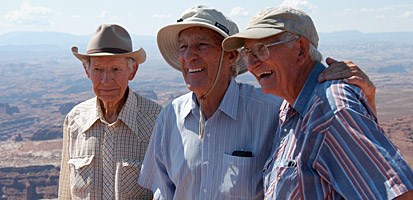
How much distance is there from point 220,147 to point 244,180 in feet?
0.65

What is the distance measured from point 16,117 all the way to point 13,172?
1596 inches

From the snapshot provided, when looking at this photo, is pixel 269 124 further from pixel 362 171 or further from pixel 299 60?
pixel 362 171

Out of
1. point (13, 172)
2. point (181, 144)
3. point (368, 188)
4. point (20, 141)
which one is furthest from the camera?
point (20, 141)

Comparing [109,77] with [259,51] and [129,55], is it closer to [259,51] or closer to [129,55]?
[129,55]

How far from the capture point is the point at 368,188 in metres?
1.68

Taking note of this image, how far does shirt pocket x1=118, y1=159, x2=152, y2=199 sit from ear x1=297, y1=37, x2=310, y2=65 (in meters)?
1.37

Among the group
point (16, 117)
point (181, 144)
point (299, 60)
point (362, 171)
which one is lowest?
point (16, 117)

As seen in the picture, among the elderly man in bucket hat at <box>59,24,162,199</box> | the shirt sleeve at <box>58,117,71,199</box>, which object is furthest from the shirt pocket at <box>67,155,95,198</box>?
the shirt sleeve at <box>58,117,71,199</box>

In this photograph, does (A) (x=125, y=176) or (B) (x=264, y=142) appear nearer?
(B) (x=264, y=142)

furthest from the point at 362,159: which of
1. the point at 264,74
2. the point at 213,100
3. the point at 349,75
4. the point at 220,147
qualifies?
the point at 213,100

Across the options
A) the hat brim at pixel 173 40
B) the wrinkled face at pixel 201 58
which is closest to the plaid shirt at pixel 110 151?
the hat brim at pixel 173 40

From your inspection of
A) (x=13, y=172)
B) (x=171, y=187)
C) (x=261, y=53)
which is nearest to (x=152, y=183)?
(x=171, y=187)

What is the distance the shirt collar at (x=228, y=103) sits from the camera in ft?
8.07

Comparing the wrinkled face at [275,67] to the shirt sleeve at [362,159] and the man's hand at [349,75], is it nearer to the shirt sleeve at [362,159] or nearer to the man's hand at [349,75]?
the man's hand at [349,75]
